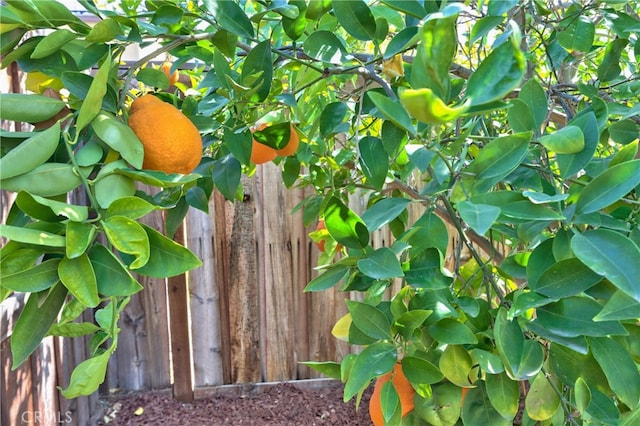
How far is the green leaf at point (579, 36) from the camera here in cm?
→ 91

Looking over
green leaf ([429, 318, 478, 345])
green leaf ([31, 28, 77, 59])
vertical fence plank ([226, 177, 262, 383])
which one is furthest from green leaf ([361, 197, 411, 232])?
vertical fence plank ([226, 177, 262, 383])

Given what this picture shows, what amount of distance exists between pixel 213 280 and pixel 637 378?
7.87 feet

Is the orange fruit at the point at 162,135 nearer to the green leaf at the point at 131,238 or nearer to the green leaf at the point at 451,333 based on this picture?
the green leaf at the point at 131,238

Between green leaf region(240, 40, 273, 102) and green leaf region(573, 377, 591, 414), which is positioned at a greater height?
green leaf region(240, 40, 273, 102)

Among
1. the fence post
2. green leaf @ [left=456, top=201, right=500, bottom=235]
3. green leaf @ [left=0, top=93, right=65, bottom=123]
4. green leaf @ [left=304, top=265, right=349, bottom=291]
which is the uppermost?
green leaf @ [left=0, top=93, right=65, bottom=123]

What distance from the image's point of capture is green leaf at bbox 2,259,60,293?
386 mm

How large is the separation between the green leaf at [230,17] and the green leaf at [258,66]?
0.07 ft

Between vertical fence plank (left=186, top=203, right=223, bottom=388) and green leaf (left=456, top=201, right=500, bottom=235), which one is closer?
green leaf (left=456, top=201, right=500, bottom=235)

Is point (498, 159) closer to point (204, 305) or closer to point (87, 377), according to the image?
point (87, 377)

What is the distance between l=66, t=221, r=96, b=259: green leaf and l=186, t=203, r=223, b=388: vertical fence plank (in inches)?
89.9

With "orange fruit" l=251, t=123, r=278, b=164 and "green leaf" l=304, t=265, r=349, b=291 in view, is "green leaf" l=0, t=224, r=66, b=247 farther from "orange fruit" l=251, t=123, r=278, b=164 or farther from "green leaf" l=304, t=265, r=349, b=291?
"orange fruit" l=251, t=123, r=278, b=164

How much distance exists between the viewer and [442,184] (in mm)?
591

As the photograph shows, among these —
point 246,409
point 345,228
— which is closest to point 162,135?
point 345,228

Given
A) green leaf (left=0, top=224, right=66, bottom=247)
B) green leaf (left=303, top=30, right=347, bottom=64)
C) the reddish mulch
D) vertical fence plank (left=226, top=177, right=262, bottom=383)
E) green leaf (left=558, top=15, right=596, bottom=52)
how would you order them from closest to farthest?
green leaf (left=0, top=224, right=66, bottom=247), green leaf (left=303, top=30, right=347, bottom=64), green leaf (left=558, top=15, right=596, bottom=52), the reddish mulch, vertical fence plank (left=226, top=177, right=262, bottom=383)
